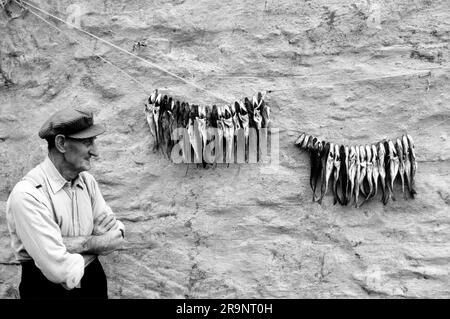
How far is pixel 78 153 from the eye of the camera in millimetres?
3234

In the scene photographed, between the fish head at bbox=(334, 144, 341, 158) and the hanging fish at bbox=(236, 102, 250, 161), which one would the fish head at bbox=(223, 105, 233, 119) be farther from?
the fish head at bbox=(334, 144, 341, 158)

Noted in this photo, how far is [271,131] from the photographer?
4.38 metres

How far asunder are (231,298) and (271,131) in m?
1.16

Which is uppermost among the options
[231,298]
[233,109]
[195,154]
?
[233,109]

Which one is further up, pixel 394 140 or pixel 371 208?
pixel 394 140

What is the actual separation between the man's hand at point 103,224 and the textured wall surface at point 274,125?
934mm

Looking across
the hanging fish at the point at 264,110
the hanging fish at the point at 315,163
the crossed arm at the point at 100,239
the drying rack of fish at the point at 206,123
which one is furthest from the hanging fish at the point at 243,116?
the crossed arm at the point at 100,239

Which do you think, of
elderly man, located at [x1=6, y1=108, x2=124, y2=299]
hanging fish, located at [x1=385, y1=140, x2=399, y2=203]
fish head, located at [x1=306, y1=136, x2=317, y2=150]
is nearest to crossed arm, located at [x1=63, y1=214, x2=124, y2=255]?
elderly man, located at [x1=6, y1=108, x2=124, y2=299]

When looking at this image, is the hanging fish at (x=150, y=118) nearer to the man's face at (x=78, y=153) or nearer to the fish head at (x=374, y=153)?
the man's face at (x=78, y=153)

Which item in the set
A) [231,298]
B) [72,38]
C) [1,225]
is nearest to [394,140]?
[231,298]

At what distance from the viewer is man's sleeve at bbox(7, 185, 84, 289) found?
3.00 metres

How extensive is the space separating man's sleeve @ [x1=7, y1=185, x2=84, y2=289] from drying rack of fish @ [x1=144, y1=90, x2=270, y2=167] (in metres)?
1.43

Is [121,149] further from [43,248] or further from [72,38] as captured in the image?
[43,248]

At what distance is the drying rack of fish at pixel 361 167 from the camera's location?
4.19m
